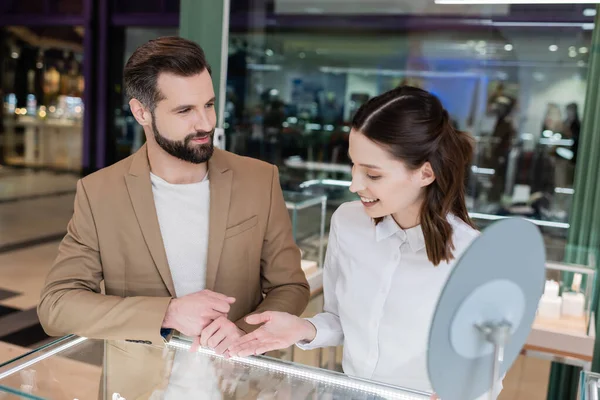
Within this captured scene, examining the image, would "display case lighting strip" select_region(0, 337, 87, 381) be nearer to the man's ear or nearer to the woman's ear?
the man's ear

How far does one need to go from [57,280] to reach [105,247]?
0.14m

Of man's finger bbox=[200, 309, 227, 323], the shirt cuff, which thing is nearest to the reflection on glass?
the shirt cuff

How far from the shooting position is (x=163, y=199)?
166 centimetres

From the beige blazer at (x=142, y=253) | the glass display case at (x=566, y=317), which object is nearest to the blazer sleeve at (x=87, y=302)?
the beige blazer at (x=142, y=253)

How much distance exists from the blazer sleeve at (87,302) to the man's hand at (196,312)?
3 cm

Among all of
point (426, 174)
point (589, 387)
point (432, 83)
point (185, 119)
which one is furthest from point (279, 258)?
point (432, 83)

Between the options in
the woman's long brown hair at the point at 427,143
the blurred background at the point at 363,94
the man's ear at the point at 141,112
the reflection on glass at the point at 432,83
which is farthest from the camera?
the reflection on glass at the point at 432,83

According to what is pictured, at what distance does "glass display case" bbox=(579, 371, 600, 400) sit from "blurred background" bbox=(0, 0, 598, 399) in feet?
6.53

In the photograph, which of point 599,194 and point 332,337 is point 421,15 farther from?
point 332,337

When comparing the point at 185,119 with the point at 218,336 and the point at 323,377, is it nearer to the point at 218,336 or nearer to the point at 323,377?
the point at 218,336

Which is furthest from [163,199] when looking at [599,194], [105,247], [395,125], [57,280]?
[599,194]

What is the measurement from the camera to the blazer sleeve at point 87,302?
1463 mm

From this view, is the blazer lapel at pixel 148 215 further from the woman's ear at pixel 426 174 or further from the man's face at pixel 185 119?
the woman's ear at pixel 426 174

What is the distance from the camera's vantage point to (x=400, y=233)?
4.45 feet
